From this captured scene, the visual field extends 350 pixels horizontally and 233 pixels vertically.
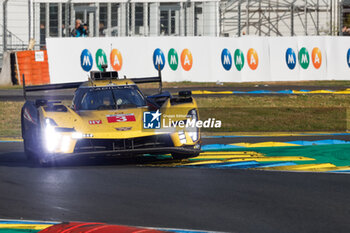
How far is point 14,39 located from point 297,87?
13.6 metres

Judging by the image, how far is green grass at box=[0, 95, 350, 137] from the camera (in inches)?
632

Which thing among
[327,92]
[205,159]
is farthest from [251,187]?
[327,92]

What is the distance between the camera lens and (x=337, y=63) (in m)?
28.0

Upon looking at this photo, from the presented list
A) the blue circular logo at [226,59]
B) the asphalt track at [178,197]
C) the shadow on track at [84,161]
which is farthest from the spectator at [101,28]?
the asphalt track at [178,197]

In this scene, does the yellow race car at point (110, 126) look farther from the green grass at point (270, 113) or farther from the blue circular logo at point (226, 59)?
the blue circular logo at point (226, 59)

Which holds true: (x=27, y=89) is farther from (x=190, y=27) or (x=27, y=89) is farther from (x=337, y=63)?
(x=190, y=27)

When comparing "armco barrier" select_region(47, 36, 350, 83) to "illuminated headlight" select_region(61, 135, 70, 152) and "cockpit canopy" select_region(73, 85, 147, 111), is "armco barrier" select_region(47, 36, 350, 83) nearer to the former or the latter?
"cockpit canopy" select_region(73, 85, 147, 111)

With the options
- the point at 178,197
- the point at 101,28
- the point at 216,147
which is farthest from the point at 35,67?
the point at 178,197

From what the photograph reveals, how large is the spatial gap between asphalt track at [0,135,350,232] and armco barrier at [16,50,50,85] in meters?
16.3

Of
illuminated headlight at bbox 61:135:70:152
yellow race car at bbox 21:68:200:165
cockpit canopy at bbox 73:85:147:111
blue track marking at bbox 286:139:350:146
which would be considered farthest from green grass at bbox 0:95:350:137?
illuminated headlight at bbox 61:135:70:152

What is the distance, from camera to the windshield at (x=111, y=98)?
35.1ft

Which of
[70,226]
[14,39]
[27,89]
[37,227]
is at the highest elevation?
[14,39]

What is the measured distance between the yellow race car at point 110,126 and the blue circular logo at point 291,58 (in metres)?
17.0

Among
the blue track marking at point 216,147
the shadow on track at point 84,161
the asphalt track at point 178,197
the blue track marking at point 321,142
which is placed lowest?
the asphalt track at point 178,197
